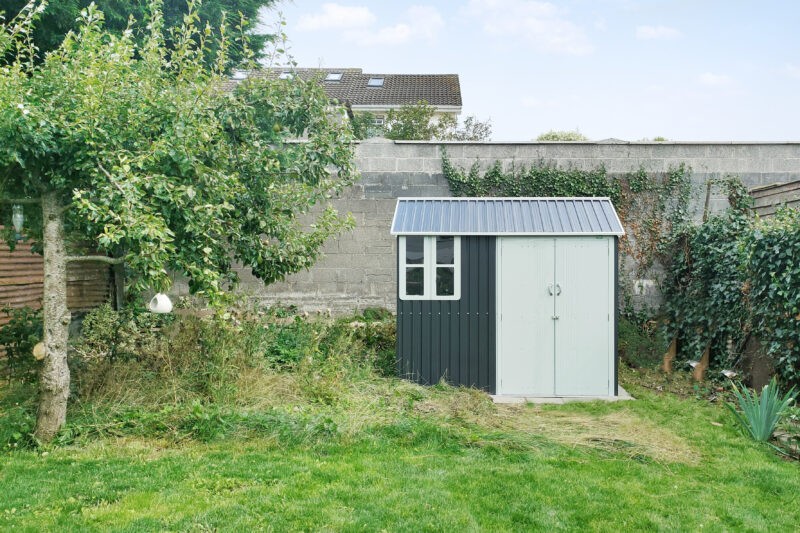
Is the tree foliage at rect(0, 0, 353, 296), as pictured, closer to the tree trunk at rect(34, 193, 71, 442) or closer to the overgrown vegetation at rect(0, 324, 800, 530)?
the tree trunk at rect(34, 193, 71, 442)

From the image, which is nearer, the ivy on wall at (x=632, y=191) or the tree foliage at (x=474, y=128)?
the ivy on wall at (x=632, y=191)

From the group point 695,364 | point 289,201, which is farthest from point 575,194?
point 289,201

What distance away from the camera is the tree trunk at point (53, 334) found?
493 cm

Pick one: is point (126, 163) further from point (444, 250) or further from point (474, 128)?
point (474, 128)

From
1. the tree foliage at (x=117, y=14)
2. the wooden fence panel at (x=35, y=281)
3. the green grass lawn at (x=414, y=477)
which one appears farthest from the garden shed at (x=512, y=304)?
the wooden fence panel at (x=35, y=281)

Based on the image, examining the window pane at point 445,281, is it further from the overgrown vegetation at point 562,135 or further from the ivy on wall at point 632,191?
the overgrown vegetation at point 562,135

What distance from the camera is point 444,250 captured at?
723cm

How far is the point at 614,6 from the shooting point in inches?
405

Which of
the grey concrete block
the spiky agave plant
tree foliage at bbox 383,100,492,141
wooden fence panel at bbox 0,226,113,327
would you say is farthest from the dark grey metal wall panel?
tree foliage at bbox 383,100,492,141

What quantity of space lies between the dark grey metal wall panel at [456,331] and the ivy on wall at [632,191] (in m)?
2.91

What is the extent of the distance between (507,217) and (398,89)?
62.4ft

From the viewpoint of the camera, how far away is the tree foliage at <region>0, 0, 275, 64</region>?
31.8 ft

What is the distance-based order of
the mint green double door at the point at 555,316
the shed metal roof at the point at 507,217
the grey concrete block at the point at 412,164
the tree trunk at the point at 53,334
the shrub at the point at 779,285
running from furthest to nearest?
the grey concrete block at the point at 412,164
the shed metal roof at the point at 507,217
the mint green double door at the point at 555,316
the shrub at the point at 779,285
the tree trunk at the point at 53,334

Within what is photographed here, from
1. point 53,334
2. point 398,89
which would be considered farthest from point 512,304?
point 398,89
